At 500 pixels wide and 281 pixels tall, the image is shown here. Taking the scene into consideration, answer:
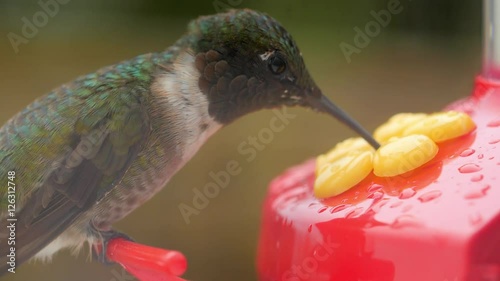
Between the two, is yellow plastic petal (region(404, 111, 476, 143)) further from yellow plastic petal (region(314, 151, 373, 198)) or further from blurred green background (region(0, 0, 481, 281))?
blurred green background (region(0, 0, 481, 281))

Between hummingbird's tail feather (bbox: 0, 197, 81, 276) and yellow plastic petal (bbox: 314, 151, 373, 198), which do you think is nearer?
yellow plastic petal (bbox: 314, 151, 373, 198)

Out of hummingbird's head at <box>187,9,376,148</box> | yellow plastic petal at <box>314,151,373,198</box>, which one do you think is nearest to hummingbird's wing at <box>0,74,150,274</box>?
hummingbird's head at <box>187,9,376,148</box>

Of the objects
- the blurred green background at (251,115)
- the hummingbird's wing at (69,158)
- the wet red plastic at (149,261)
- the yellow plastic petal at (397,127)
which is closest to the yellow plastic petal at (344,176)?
the yellow plastic petal at (397,127)

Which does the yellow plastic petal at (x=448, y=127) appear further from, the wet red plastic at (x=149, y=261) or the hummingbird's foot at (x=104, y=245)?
the hummingbird's foot at (x=104, y=245)

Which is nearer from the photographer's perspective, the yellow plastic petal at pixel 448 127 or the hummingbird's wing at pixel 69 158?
the yellow plastic petal at pixel 448 127

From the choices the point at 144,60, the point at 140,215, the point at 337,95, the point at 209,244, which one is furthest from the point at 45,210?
the point at 337,95

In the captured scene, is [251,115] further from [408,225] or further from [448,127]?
[408,225]
